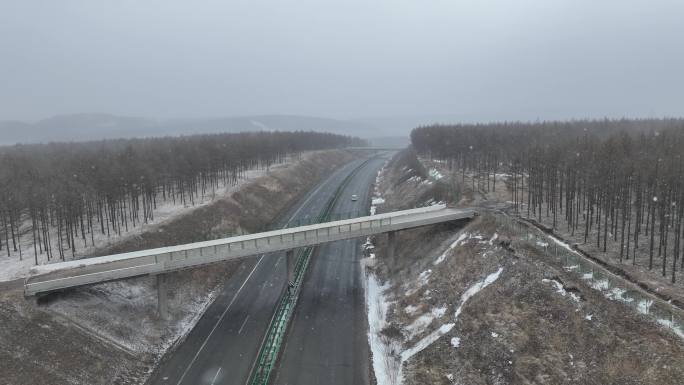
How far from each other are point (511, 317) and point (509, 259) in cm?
959

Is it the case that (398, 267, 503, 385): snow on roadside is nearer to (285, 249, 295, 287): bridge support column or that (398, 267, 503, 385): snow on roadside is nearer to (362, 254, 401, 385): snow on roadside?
(362, 254, 401, 385): snow on roadside

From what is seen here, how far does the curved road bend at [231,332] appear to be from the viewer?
40844 mm

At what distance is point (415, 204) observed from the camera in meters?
93.6

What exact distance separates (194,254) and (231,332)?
10663 mm

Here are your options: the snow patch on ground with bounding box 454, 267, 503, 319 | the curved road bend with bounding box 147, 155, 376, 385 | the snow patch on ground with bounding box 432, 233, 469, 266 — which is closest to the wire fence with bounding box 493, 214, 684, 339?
the snow patch on ground with bounding box 454, 267, 503, 319

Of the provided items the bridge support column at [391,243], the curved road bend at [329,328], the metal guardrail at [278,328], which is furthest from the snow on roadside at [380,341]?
the metal guardrail at [278,328]

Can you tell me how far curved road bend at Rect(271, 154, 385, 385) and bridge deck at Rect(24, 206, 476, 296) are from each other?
7.97 meters

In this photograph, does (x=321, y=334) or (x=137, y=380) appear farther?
(x=321, y=334)

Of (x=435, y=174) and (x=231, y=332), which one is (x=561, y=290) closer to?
(x=231, y=332)

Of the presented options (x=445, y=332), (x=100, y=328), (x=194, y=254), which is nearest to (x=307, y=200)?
(x=194, y=254)

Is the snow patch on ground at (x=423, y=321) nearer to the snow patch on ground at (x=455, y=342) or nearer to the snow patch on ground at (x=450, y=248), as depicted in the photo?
the snow patch on ground at (x=455, y=342)

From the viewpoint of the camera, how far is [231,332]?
48.9m

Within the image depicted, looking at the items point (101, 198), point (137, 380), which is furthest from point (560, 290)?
point (101, 198)

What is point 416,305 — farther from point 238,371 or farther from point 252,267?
point 252,267
